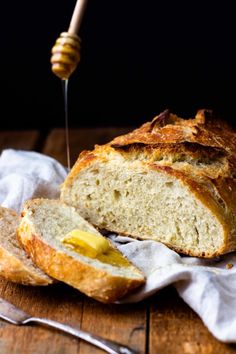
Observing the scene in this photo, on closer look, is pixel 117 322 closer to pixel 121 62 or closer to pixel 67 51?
pixel 67 51

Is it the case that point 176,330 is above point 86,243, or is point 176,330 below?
below

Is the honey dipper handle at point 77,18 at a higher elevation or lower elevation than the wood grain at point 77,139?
higher

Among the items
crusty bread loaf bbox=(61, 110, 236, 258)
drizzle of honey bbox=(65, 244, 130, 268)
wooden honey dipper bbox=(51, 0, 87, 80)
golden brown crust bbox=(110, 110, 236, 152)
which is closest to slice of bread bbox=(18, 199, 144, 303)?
drizzle of honey bbox=(65, 244, 130, 268)

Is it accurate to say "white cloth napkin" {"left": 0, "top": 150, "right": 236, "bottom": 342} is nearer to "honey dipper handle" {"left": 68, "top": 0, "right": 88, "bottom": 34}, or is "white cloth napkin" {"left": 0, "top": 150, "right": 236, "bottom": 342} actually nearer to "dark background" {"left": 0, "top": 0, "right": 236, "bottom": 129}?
"honey dipper handle" {"left": 68, "top": 0, "right": 88, "bottom": 34}

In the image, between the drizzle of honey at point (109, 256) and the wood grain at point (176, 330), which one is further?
the drizzle of honey at point (109, 256)

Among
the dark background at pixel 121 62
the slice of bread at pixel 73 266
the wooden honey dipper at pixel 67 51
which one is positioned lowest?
the dark background at pixel 121 62

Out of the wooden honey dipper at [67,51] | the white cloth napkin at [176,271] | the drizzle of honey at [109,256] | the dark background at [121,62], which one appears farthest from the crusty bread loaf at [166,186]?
the dark background at [121,62]

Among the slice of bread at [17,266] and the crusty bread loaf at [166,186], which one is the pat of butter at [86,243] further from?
the crusty bread loaf at [166,186]

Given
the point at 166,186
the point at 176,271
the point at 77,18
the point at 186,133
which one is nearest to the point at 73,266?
the point at 176,271
